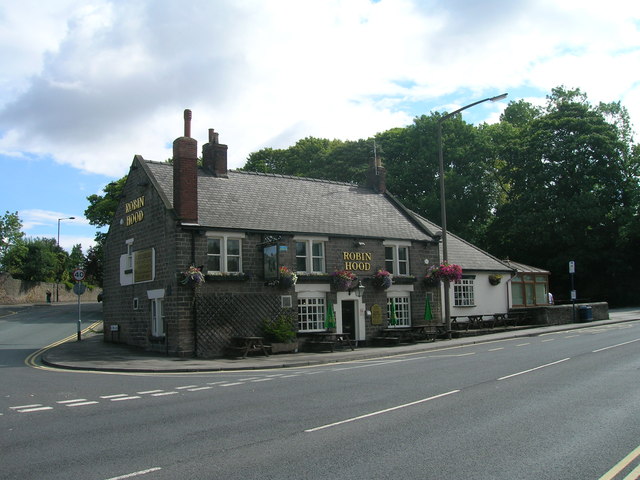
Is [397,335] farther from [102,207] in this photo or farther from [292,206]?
[102,207]

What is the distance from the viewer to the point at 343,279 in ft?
82.0

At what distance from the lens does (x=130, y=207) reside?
26438mm

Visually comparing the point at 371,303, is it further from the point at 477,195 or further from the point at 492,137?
the point at 492,137

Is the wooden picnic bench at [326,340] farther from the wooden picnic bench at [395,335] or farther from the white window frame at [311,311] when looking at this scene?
the wooden picnic bench at [395,335]

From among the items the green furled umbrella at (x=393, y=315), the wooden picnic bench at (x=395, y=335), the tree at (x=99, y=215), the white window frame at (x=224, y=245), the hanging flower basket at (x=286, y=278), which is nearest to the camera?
the white window frame at (x=224, y=245)

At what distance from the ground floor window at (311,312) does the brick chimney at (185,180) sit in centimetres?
608

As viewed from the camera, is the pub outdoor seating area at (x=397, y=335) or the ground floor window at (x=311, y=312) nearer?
the pub outdoor seating area at (x=397, y=335)

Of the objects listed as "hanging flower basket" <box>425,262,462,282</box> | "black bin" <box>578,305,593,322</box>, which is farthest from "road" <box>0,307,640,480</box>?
"black bin" <box>578,305,593,322</box>

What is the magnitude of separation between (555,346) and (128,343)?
59.3ft

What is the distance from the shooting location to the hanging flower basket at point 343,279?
82.0 ft

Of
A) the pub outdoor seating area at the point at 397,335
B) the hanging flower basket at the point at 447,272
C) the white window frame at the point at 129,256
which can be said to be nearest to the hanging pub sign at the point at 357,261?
the pub outdoor seating area at the point at 397,335

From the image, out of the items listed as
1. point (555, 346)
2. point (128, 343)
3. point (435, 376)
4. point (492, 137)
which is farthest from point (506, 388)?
point (492, 137)

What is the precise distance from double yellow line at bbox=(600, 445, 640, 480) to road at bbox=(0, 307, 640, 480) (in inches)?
1.0

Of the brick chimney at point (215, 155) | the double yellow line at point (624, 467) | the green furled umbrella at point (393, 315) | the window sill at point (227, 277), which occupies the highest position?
the brick chimney at point (215, 155)
